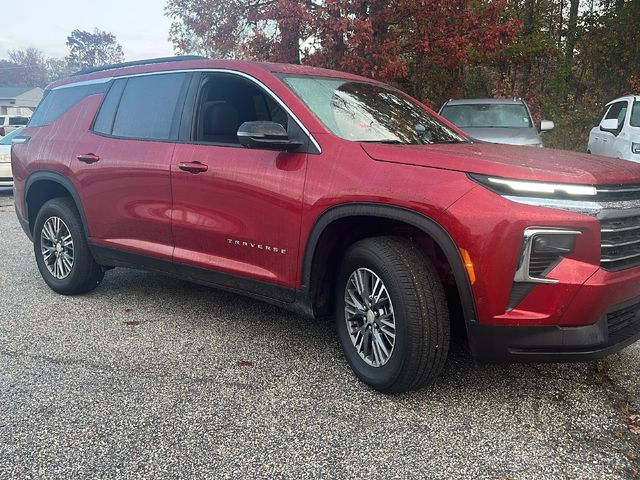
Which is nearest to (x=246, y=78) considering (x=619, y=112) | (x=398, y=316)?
(x=398, y=316)

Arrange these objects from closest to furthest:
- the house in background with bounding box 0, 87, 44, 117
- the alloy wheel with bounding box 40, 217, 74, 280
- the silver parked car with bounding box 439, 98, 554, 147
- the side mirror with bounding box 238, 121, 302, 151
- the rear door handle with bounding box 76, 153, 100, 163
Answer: the side mirror with bounding box 238, 121, 302, 151, the rear door handle with bounding box 76, 153, 100, 163, the alloy wheel with bounding box 40, 217, 74, 280, the silver parked car with bounding box 439, 98, 554, 147, the house in background with bounding box 0, 87, 44, 117

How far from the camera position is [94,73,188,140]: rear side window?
4293 millimetres

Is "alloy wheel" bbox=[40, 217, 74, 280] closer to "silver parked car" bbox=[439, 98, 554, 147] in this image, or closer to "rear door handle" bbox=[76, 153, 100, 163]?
"rear door handle" bbox=[76, 153, 100, 163]

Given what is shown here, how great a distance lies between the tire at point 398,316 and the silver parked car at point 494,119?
6.75 meters

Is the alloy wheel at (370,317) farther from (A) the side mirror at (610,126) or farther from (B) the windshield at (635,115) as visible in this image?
(B) the windshield at (635,115)

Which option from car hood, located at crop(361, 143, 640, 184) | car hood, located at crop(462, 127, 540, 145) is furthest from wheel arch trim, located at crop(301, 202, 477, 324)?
car hood, located at crop(462, 127, 540, 145)

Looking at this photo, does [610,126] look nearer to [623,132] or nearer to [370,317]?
[623,132]

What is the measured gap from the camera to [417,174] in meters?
2.95

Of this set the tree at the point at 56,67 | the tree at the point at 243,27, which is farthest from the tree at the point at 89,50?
the tree at the point at 243,27

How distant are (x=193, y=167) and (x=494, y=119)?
25.2ft

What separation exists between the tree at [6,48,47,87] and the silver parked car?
102 m

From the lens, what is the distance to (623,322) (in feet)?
9.66

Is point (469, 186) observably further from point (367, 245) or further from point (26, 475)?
point (26, 475)

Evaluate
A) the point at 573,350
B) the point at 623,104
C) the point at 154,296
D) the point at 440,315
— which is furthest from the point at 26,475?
the point at 623,104
